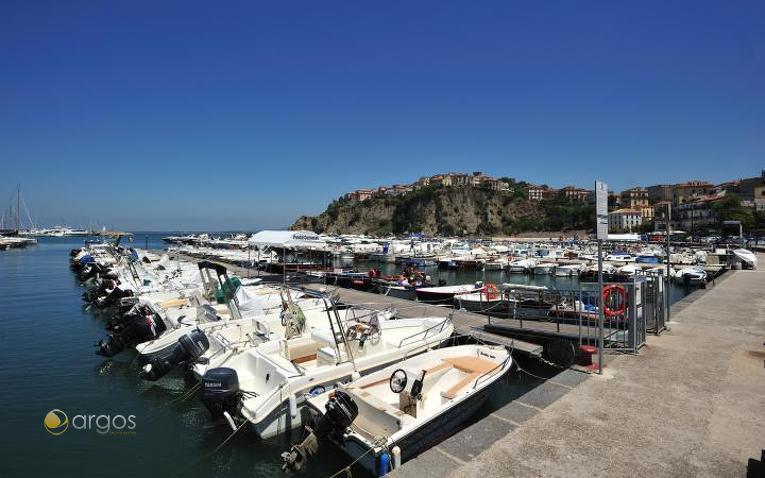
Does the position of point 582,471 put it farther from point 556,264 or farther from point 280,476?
point 556,264

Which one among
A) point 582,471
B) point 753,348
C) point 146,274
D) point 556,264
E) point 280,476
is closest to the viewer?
point 582,471

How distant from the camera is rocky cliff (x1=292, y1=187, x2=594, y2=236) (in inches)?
5699

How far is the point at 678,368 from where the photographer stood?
793 cm

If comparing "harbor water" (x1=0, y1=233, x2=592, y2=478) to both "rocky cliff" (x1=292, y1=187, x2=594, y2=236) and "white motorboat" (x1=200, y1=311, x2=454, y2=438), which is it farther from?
"rocky cliff" (x1=292, y1=187, x2=594, y2=236)

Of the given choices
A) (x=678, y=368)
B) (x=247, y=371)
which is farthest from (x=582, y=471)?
(x=247, y=371)

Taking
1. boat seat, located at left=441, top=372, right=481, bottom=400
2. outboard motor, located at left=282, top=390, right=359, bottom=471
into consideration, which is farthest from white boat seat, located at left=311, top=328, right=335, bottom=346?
outboard motor, located at left=282, top=390, right=359, bottom=471

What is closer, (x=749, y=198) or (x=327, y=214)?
(x=749, y=198)

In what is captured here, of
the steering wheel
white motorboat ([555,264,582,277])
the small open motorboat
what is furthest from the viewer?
white motorboat ([555,264,582,277])

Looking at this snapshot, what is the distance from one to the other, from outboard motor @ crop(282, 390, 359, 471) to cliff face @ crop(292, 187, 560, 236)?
461 feet

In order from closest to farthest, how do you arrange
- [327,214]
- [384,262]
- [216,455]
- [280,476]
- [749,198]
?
[280,476]
[216,455]
[384,262]
[749,198]
[327,214]

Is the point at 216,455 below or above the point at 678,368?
below

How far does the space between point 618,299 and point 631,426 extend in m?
5.01

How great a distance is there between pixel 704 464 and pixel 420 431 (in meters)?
3.44

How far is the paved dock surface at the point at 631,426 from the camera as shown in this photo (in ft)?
15.5
